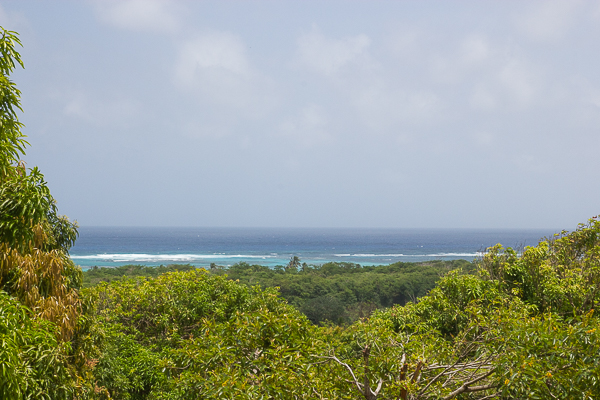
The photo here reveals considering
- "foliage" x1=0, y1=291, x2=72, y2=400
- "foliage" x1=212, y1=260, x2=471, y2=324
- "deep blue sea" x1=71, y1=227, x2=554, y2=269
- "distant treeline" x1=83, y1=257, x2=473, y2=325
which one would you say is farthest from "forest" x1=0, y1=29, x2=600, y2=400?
"deep blue sea" x1=71, y1=227, x2=554, y2=269

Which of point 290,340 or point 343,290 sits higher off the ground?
point 290,340

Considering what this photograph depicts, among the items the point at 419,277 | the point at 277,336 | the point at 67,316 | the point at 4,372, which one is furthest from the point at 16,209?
the point at 419,277

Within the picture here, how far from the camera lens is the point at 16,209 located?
420 cm

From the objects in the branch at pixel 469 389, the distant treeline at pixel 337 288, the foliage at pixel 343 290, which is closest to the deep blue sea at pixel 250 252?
the foliage at pixel 343 290

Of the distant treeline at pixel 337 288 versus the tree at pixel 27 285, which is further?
the distant treeline at pixel 337 288

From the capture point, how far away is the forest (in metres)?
3.38

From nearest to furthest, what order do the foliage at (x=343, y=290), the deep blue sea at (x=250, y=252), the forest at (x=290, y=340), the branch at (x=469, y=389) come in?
the forest at (x=290, y=340)
the branch at (x=469, y=389)
the foliage at (x=343, y=290)
the deep blue sea at (x=250, y=252)

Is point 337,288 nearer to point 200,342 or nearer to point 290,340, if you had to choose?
point 290,340

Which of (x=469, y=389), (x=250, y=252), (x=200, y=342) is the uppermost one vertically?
(x=200, y=342)

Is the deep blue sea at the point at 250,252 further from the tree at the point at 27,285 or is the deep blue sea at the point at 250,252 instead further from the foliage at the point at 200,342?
the tree at the point at 27,285

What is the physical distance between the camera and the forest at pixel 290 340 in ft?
11.1

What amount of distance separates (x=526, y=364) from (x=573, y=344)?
1.78 feet

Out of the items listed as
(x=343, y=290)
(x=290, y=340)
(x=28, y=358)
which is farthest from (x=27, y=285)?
(x=343, y=290)

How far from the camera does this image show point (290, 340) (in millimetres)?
4285
